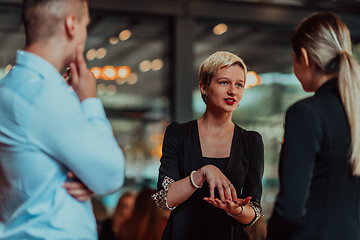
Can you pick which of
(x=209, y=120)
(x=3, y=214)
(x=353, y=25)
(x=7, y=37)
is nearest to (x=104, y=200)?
(x=7, y=37)

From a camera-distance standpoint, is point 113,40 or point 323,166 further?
point 113,40

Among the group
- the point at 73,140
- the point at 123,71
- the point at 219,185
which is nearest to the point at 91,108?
the point at 73,140

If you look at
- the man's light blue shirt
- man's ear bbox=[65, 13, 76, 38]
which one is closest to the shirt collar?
the man's light blue shirt

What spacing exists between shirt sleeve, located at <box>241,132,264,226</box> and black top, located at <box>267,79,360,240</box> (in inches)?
15.0

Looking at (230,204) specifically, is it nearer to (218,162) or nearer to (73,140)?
(218,162)

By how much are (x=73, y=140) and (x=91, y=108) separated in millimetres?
140

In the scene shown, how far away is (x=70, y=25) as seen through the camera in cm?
119

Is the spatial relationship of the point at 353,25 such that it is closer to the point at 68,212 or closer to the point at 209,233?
the point at 209,233

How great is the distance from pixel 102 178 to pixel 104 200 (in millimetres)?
3941

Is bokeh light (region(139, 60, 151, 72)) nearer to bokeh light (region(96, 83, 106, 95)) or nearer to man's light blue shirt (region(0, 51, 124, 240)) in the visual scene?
bokeh light (region(96, 83, 106, 95))

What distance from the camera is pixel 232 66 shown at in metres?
1.77

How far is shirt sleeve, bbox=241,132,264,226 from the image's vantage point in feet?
5.57

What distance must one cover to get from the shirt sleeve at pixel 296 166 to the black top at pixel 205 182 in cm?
40

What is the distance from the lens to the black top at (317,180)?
1260 millimetres
